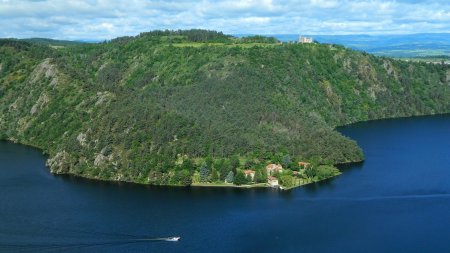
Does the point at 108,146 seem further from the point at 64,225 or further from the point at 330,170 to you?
the point at 330,170

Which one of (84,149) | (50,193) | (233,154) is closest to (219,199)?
(233,154)

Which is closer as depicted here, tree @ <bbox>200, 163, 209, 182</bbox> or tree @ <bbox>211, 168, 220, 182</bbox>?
tree @ <bbox>211, 168, 220, 182</bbox>

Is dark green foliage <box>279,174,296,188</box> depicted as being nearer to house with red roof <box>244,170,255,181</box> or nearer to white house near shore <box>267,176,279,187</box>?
white house near shore <box>267,176,279,187</box>

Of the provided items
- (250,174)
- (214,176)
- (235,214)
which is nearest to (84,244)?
(235,214)

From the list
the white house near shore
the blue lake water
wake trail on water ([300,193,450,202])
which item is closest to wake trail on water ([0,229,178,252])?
the blue lake water

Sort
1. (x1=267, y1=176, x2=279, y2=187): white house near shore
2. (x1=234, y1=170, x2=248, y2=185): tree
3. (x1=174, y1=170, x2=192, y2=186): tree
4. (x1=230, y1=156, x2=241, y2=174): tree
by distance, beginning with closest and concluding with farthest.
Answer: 1. (x1=234, y1=170, x2=248, y2=185): tree
2. (x1=267, y1=176, x2=279, y2=187): white house near shore
3. (x1=174, y1=170, x2=192, y2=186): tree
4. (x1=230, y1=156, x2=241, y2=174): tree

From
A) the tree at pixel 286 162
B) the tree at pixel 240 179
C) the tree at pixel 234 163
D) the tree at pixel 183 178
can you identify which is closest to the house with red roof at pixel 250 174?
the tree at pixel 240 179

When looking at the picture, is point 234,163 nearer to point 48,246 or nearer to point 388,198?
point 388,198

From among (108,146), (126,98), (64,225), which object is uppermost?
(126,98)
